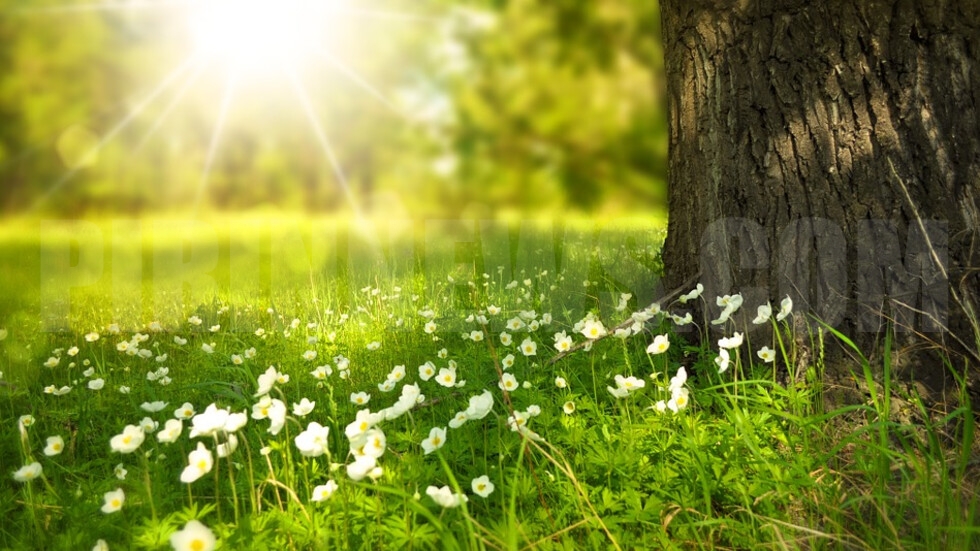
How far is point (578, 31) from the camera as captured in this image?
120 inches

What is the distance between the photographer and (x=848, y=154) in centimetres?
203

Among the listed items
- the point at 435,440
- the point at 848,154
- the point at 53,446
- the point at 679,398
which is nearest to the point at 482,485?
the point at 435,440

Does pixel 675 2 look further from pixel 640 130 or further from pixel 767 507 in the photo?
pixel 767 507

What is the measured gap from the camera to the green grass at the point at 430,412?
1.39 m

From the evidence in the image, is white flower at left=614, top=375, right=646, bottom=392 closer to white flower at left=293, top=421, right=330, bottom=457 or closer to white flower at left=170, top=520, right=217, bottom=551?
white flower at left=293, top=421, right=330, bottom=457

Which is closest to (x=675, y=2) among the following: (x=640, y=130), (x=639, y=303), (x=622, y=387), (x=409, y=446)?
(x=640, y=130)

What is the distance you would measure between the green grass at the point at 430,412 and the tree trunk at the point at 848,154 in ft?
0.80

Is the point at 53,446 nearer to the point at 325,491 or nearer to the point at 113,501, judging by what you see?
the point at 113,501

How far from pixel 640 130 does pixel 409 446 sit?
1777 millimetres

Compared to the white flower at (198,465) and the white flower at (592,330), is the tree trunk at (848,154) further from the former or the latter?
the white flower at (198,465)

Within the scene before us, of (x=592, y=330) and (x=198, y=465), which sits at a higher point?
(x=592, y=330)

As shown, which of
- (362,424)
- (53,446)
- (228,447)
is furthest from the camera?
(53,446)

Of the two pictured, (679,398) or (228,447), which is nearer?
(228,447)

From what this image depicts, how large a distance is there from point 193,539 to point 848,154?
2.08 m
